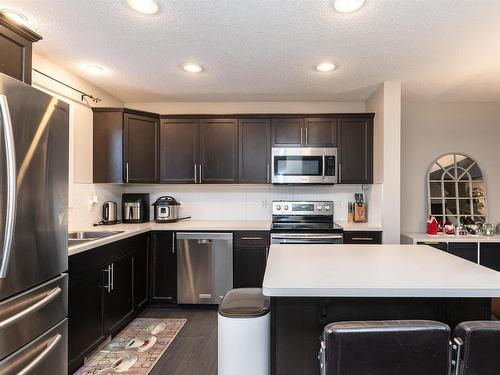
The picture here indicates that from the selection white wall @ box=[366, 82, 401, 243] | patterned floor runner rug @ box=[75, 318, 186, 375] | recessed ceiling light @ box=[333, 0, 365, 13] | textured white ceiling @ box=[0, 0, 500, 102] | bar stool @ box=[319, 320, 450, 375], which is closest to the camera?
bar stool @ box=[319, 320, 450, 375]

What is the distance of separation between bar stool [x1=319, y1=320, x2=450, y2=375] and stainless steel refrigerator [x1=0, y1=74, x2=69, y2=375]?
1.36 metres

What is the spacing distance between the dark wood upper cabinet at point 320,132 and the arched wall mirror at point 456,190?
4.59 feet

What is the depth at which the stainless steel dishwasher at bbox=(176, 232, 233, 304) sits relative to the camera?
322 centimetres

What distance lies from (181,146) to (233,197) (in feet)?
3.06

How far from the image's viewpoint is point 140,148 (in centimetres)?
344

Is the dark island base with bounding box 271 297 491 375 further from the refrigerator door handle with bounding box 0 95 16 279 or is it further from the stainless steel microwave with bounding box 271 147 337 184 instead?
the stainless steel microwave with bounding box 271 147 337 184

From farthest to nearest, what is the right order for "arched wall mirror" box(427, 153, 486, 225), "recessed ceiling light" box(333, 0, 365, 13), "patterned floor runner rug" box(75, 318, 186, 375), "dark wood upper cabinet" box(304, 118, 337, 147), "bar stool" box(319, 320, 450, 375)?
"arched wall mirror" box(427, 153, 486, 225) → "dark wood upper cabinet" box(304, 118, 337, 147) → "patterned floor runner rug" box(75, 318, 186, 375) → "recessed ceiling light" box(333, 0, 365, 13) → "bar stool" box(319, 320, 450, 375)

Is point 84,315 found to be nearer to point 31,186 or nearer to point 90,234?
point 90,234

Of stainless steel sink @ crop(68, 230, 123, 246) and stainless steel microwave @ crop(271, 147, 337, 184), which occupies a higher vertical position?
stainless steel microwave @ crop(271, 147, 337, 184)

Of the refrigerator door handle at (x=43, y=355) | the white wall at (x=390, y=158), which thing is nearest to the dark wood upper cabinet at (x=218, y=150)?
the white wall at (x=390, y=158)

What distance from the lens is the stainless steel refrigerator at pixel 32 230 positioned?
1250 millimetres

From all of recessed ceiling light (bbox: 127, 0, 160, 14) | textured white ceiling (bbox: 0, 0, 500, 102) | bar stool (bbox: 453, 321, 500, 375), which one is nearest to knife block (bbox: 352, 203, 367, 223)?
textured white ceiling (bbox: 0, 0, 500, 102)

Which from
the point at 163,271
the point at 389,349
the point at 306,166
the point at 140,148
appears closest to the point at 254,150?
the point at 306,166

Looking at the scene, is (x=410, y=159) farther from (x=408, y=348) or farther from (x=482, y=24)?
(x=408, y=348)
